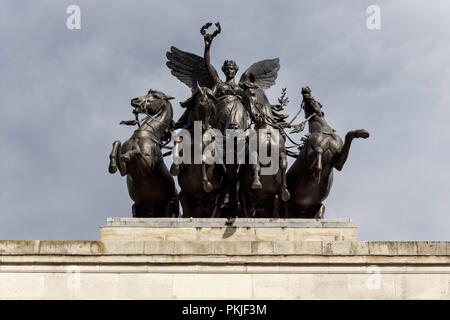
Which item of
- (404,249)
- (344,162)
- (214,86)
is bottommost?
(404,249)

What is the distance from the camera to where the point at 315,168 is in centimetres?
1941

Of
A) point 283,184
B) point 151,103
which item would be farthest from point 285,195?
point 151,103

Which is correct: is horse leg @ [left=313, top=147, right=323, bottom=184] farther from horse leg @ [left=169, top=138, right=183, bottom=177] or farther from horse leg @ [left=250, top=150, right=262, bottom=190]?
horse leg @ [left=169, top=138, right=183, bottom=177]

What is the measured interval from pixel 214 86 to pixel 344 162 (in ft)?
11.6

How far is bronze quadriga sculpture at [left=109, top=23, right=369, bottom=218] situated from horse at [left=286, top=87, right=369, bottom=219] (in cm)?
2

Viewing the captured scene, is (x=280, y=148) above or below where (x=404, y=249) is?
above

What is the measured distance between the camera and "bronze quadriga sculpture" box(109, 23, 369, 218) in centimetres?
1916

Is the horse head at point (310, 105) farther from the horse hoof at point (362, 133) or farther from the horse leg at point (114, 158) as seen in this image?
the horse leg at point (114, 158)

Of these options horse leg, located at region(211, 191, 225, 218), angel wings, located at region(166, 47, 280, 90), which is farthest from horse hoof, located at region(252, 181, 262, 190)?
angel wings, located at region(166, 47, 280, 90)

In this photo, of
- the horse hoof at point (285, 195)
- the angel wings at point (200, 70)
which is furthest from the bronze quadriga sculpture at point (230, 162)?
the angel wings at point (200, 70)
